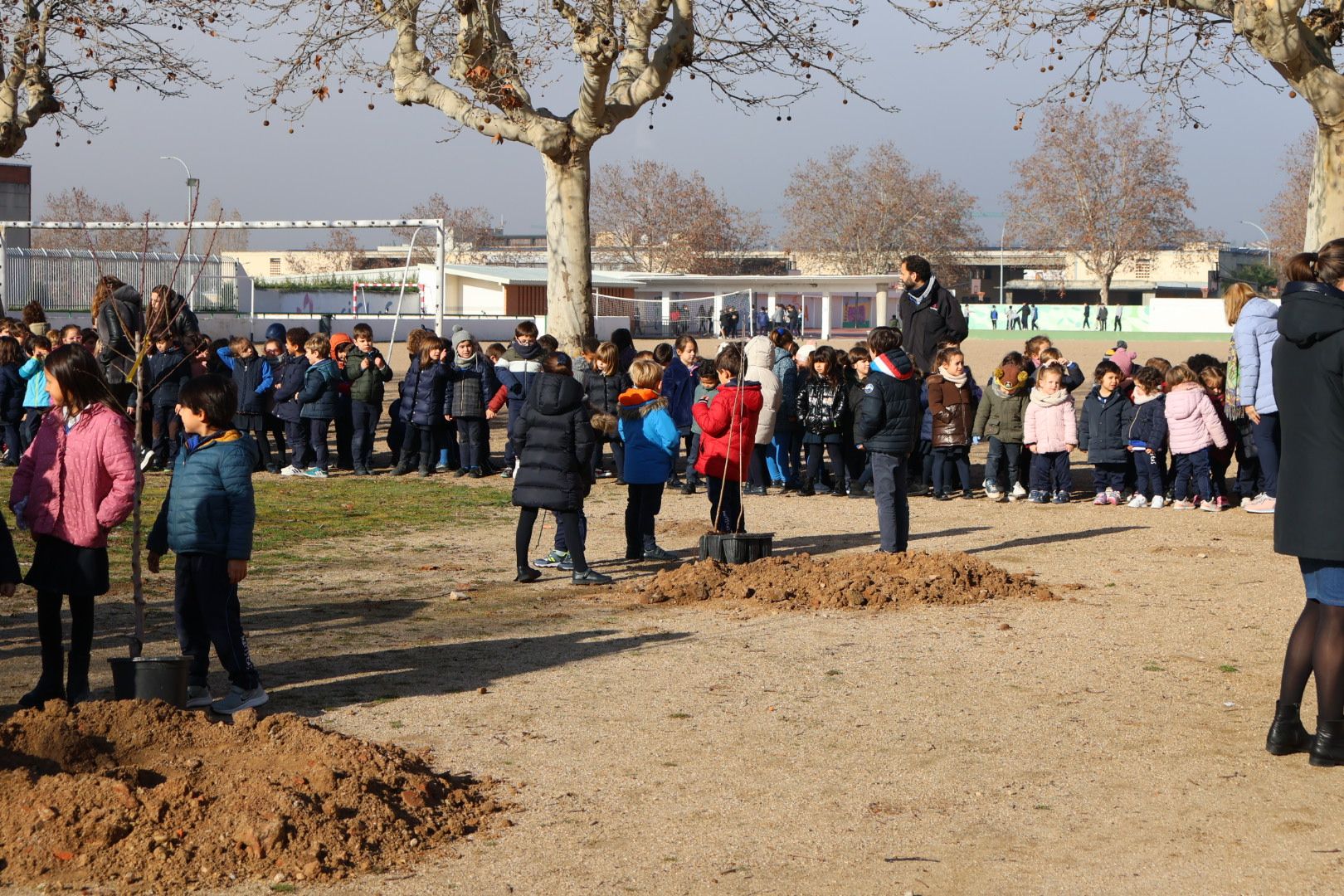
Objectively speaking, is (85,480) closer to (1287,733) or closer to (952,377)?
(1287,733)

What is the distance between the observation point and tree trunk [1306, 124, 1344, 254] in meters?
18.3

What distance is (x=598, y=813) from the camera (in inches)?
219

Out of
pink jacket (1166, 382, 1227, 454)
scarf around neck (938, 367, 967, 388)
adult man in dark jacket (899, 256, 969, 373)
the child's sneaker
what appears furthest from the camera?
scarf around neck (938, 367, 967, 388)

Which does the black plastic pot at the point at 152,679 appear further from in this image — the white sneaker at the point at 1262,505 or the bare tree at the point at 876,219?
the bare tree at the point at 876,219

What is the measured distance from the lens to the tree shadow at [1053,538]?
12.6m

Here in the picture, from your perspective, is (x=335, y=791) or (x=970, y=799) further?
(x=970, y=799)

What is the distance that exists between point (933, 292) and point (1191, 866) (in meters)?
10.4

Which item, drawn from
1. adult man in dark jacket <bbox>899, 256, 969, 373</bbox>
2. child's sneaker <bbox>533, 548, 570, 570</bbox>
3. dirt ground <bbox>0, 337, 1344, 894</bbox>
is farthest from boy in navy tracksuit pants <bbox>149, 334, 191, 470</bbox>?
adult man in dark jacket <bbox>899, 256, 969, 373</bbox>

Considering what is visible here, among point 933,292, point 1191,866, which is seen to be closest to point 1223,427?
point 933,292

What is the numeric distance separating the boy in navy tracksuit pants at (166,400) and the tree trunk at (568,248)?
5846 mm

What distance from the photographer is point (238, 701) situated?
691 cm

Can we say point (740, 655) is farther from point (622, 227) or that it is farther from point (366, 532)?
point (622, 227)

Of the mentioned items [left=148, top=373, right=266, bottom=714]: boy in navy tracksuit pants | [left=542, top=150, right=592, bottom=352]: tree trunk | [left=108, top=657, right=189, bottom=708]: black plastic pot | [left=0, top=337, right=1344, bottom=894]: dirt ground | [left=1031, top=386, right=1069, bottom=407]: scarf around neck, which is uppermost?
[left=542, top=150, right=592, bottom=352]: tree trunk

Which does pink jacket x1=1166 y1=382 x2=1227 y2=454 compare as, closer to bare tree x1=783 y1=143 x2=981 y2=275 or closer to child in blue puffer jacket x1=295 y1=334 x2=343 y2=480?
child in blue puffer jacket x1=295 y1=334 x2=343 y2=480
